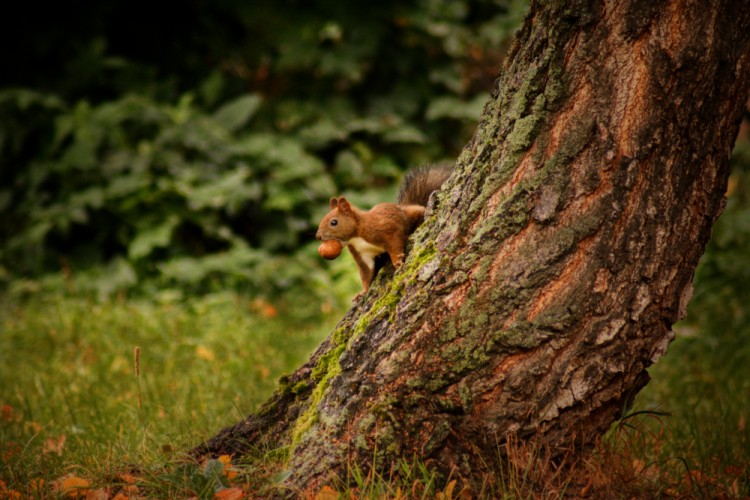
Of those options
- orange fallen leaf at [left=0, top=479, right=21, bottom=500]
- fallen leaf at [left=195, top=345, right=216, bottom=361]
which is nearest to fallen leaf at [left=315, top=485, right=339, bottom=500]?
orange fallen leaf at [left=0, top=479, right=21, bottom=500]

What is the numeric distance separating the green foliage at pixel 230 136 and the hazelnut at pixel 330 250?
10.7 feet

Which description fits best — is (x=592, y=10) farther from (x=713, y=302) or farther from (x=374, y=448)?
(x=713, y=302)

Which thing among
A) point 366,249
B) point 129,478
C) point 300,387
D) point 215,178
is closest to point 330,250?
point 366,249

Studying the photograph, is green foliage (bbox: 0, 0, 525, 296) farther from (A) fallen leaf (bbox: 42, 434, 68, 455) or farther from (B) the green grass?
(A) fallen leaf (bbox: 42, 434, 68, 455)

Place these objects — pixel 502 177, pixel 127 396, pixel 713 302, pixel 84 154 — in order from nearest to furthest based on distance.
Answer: pixel 502 177 < pixel 127 396 < pixel 713 302 < pixel 84 154

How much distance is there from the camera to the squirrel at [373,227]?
8.45 ft

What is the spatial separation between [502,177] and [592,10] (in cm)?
54

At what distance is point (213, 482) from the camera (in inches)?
86.5

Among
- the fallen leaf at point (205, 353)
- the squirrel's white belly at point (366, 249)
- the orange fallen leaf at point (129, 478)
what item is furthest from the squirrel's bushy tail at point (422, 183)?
the fallen leaf at point (205, 353)

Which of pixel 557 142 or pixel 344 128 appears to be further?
pixel 344 128

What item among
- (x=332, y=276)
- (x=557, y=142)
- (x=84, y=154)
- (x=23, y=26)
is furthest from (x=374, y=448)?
(x=23, y=26)

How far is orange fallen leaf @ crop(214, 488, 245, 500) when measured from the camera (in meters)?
2.14

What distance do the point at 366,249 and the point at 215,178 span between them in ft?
12.4

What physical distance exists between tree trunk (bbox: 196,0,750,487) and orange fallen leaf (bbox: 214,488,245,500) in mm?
183
